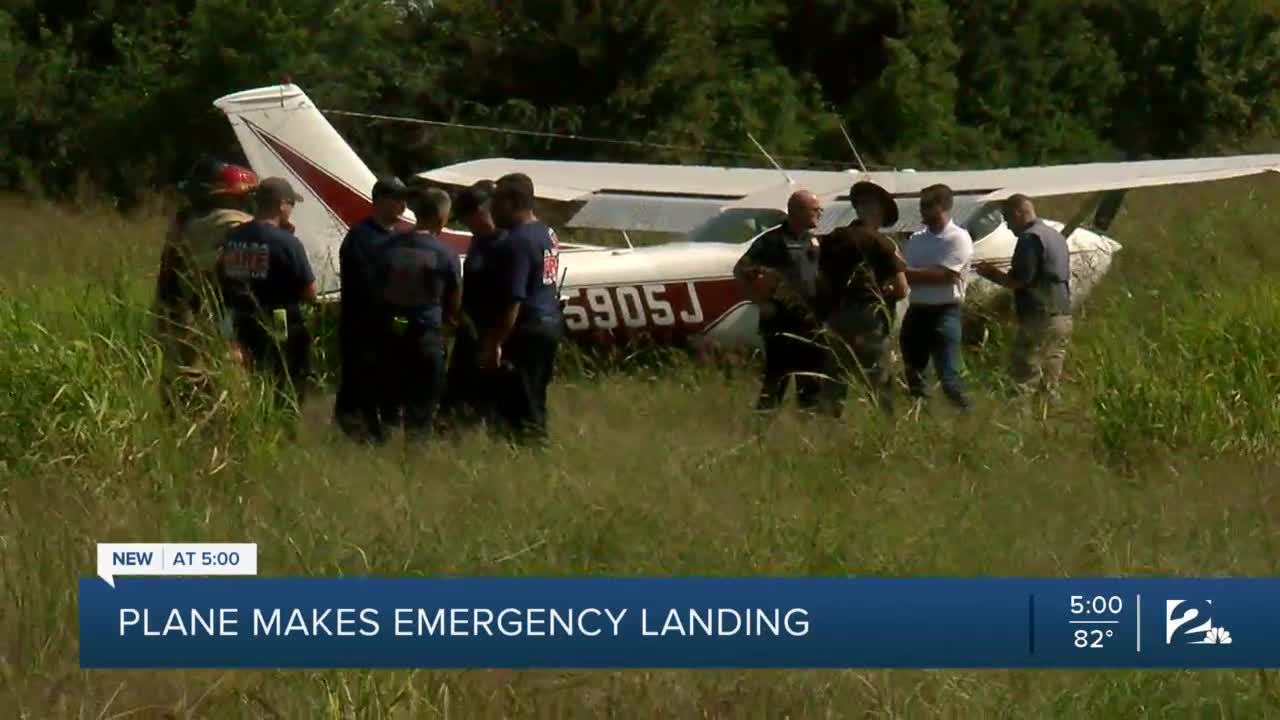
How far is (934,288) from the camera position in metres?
9.68

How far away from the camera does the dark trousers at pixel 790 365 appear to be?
9.18m

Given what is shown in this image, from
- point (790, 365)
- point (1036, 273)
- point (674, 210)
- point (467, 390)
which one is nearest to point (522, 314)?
point (467, 390)

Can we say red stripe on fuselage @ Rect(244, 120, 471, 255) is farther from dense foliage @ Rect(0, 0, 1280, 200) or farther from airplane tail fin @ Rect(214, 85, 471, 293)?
dense foliage @ Rect(0, 0, 1280, 200)

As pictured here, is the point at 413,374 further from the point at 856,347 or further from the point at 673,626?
the point at 673,626

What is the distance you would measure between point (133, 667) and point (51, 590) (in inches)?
31.6

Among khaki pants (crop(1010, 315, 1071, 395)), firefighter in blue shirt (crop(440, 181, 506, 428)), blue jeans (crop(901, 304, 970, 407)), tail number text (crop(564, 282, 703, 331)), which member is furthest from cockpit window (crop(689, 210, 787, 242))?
firefighter in blue shirt (crop(440, 181, 506, 428))

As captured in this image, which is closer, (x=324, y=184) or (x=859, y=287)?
(x=859, y=287)

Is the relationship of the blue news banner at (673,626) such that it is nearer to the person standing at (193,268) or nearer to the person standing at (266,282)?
the person standing at (193,268)

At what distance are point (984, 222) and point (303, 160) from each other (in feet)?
15.1

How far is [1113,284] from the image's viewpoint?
13.4 meters

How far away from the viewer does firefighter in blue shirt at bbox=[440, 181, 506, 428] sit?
8.49 metres

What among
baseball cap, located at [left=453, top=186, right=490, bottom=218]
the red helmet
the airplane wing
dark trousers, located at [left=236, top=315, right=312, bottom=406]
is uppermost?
the red helmet

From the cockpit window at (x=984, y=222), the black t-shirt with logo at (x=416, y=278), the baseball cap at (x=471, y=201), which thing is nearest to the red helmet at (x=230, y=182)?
the black t-shirt with logo at (x=416, y=278)

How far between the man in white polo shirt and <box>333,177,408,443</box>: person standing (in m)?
2.66
